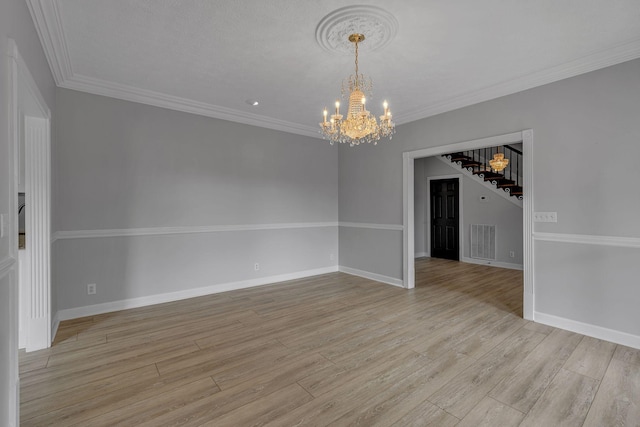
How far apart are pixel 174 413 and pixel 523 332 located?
11.1 ft

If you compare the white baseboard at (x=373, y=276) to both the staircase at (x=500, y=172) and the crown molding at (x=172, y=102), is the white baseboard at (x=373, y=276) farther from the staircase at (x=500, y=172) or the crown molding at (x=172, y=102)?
the staircase at (x=500, y=172)

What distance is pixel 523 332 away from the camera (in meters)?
3.13

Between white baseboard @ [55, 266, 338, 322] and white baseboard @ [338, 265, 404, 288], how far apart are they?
657mm

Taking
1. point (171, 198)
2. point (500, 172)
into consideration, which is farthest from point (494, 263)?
point (171, 198)

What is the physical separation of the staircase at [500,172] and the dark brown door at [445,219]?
1.81ft

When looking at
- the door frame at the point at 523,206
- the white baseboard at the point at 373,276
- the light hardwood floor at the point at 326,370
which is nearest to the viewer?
the light hardwood floor at the point at 326,370

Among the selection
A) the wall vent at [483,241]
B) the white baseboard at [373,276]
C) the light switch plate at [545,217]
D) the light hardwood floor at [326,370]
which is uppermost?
the light switch plate at [545,217]

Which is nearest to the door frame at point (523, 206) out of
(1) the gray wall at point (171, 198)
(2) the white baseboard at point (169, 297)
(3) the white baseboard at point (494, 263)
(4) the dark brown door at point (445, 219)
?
(1) the gray wall at point (171, 198)

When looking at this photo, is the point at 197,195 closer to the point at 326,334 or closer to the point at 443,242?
the point at 326,334

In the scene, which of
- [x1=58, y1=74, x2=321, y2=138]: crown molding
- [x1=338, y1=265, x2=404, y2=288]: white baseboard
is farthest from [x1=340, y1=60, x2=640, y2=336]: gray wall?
[x1=58, y1=74, x2=321, y2=138]: crown molding

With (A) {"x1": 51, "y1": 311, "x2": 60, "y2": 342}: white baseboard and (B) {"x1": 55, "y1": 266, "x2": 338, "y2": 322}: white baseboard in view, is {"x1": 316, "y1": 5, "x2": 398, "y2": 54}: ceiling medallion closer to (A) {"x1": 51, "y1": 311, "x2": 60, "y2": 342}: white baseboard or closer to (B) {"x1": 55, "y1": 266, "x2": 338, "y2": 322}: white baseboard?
(B) {"x1": 55, "y1": 266, "x2": 338, "y2": 322}: white baseboard

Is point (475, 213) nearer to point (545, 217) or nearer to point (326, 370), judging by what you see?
point (545, 217)

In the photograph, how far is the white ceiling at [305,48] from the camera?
2275 mm

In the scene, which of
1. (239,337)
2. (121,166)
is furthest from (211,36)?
(239,337)
